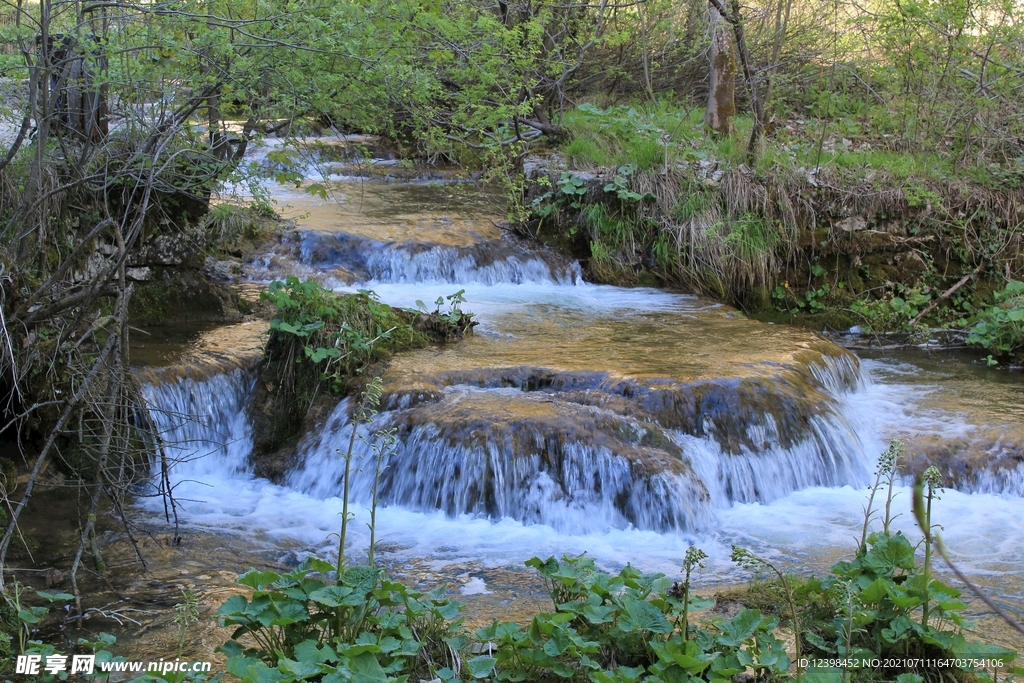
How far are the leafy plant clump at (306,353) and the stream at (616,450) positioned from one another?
0.21 meters

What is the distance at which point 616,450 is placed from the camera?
5871mm

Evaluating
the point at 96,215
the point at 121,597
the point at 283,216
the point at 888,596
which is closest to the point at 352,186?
the point at 283,216

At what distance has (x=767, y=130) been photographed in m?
13.3

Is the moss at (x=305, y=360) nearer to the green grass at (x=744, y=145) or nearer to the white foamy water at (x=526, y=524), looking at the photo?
the white foamy water at (x=526, y=524)

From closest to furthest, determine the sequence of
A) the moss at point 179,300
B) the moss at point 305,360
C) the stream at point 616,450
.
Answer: the stream at point 616,450, the moss at point 305,360, the moss at point 179,300

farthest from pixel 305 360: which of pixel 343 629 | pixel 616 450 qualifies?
pixel 343 629

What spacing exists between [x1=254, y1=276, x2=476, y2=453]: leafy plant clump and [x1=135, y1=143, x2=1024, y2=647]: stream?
0.21 metres

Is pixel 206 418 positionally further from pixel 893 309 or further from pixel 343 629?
pixel 893 309

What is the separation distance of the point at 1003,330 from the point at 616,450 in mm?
5088

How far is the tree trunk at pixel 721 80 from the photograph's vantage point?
474 inches

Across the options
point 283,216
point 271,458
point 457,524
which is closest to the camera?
point 457,524

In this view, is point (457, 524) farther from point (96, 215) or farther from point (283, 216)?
point (283, 216)

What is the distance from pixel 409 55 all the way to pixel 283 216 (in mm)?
4414

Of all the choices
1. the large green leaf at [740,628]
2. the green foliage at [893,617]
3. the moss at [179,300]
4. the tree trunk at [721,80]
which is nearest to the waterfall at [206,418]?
the moss at [179,300]
